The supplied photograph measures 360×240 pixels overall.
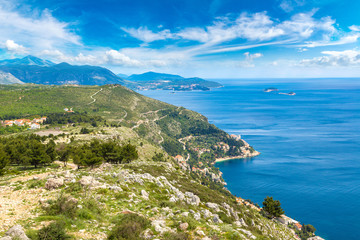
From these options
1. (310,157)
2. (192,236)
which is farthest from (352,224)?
(192,236)

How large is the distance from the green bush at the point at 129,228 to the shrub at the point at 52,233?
9.86 feet

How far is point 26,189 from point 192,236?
60.1 ft

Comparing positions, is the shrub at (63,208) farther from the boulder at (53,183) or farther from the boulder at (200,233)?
the boulder at (200,233)

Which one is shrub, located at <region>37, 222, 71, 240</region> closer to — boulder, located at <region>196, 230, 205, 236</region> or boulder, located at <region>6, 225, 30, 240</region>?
boulder, located at <region>6, 225, 30, 240</region>

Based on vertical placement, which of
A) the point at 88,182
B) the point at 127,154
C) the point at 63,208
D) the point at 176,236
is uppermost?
the point at 63,208

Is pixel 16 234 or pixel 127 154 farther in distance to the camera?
pixel 127 154

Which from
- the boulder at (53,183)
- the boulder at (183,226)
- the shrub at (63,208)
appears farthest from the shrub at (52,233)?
the boulder at (53,183)

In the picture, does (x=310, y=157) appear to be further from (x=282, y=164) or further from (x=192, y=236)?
(x=192, y=236)

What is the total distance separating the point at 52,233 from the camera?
38.1 feet

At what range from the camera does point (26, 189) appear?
20266 mm

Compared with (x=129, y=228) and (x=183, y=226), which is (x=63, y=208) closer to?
(x=129, y=228)

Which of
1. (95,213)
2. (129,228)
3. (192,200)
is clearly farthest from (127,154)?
(129,228)

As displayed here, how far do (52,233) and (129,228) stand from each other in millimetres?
4780

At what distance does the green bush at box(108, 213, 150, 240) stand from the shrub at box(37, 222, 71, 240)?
118 inches
